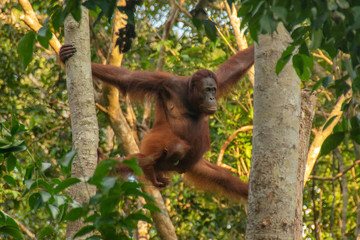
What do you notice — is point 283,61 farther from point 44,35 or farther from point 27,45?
point 27,45

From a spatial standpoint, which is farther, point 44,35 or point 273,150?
point 273,150

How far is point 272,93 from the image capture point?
9.52ft

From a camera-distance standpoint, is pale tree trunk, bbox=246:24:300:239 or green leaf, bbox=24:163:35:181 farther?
pale tree trunk, bbox=246:24:300:239

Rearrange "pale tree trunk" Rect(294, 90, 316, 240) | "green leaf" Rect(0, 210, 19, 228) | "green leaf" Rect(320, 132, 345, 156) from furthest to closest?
"pale tree trunk" Rect(294, 90, 316, 240), "green leaf" Rect(0, 210, 19, 228), "green leaf" Rect(320, 132, 345, 156)

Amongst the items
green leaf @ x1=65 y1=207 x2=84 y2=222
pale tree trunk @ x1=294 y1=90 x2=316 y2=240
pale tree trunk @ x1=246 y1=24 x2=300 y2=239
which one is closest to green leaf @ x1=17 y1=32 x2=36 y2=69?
green leaf @ x1=65 y1=207 x2=84 y2=222

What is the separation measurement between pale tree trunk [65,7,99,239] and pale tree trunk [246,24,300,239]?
101 centimetres

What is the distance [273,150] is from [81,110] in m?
1.27

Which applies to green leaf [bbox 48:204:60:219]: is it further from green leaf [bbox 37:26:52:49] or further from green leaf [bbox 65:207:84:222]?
green leaf [bbox 37:26:52:49]

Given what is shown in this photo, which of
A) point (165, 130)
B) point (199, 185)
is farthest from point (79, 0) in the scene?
point (199, 185)

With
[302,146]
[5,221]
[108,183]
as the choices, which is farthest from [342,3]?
[302,146]

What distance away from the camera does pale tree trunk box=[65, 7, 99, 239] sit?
9.48 ft

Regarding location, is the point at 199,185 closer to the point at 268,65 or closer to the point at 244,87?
the point at 244,87

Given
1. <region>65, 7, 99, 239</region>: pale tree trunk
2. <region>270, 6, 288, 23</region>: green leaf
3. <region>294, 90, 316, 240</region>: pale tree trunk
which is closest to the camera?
<region>270, 6, 288, 23</region>: green leaf

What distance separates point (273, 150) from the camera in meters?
2.74
